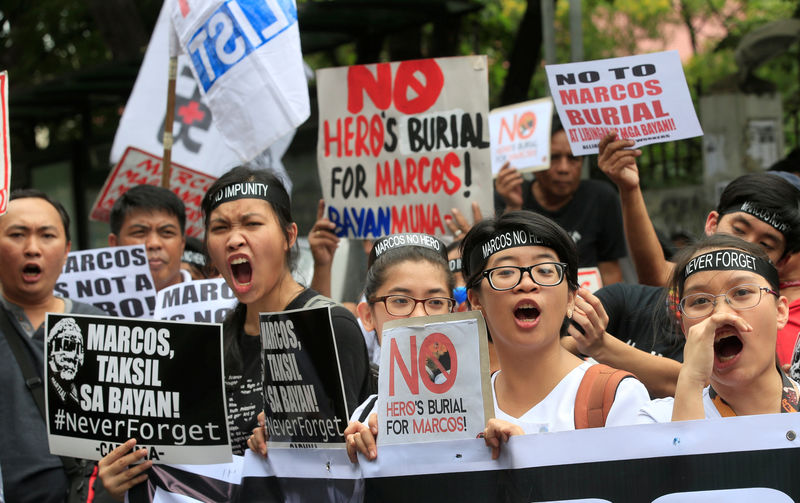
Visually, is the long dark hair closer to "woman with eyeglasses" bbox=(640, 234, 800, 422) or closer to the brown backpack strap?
the brown backpack strap

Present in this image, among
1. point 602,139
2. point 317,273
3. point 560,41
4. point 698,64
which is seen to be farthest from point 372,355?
point 698,64

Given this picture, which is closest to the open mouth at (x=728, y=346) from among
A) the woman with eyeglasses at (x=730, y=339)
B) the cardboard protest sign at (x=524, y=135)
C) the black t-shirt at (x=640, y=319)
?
the woman with eyeglasses at (x=730, y=339)

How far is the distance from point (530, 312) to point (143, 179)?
13.6ft

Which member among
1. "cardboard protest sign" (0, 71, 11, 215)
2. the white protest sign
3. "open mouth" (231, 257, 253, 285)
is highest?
"cardboard protest sign" (0, 71, 11, 215)

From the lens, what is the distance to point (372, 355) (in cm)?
472

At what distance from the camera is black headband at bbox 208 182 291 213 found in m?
3.92

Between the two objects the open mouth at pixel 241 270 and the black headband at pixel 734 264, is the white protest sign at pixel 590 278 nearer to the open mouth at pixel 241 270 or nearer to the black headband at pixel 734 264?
the open mouth at pixel 241 270

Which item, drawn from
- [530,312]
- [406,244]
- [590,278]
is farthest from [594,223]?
[530,312]

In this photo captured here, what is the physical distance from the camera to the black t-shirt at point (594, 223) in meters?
5.78

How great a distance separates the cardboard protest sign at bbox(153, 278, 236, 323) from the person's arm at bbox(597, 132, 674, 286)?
1796mm

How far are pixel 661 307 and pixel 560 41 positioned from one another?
1699cm

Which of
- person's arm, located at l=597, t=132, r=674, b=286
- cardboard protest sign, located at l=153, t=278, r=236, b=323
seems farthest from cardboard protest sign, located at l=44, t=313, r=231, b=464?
person's arm, located at l=597, t=132, r=674, b=286

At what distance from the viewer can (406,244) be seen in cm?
397

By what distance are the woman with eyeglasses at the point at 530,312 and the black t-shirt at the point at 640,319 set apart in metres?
0.66
